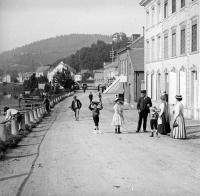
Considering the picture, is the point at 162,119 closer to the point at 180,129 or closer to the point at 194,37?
the point at 180,129

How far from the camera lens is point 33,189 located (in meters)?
8.30

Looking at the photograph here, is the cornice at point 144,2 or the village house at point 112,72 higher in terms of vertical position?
the cornice at point 144,2

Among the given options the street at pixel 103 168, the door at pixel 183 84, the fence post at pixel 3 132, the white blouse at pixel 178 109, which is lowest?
the street at pixel 103 168

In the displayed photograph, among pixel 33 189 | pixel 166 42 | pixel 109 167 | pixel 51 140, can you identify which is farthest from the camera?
pixel 166 42

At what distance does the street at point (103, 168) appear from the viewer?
26.7ft

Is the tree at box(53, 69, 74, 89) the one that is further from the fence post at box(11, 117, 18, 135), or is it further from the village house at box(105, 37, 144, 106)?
the fence post at box(11, 117, 18, 135)

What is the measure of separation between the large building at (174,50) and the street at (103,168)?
1206 cm

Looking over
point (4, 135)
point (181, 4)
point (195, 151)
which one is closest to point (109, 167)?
point (195, 151)

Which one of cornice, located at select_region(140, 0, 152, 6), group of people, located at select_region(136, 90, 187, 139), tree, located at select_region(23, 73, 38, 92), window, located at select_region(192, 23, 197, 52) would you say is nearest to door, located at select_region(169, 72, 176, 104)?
window, located at select_region(192, 23, 197, 52)

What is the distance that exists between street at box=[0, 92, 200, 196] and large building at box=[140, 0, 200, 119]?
39.6ft

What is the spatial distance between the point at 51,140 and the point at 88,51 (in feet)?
603

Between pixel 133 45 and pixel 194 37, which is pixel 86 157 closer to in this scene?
pixel 194 37

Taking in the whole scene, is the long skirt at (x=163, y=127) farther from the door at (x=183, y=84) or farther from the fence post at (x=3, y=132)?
the door at (x=183, y=84)

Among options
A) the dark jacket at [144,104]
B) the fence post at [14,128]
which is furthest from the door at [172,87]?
the fence post at [14,128]
